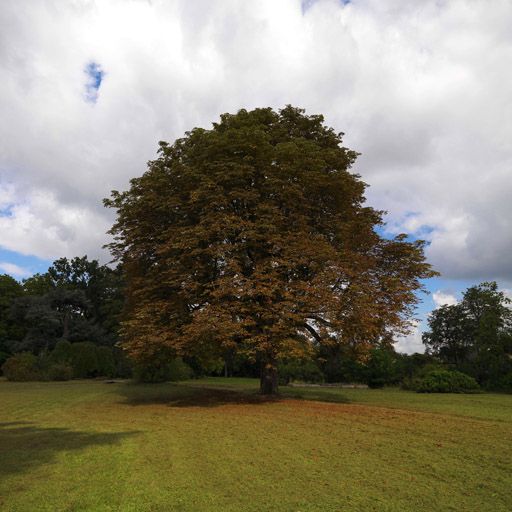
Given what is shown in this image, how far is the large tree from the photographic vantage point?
16359 millimetres

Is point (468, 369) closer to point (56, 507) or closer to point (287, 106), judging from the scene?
point (287, 106)

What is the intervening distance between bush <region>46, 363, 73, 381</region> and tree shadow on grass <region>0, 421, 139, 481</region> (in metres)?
27.7

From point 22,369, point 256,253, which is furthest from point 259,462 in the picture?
point 22,369

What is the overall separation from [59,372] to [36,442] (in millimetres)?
31210

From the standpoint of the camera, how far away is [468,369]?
2962 cm

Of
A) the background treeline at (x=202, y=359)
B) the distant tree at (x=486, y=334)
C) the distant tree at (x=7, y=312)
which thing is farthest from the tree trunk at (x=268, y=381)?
the distant tree at (x=7, y=312)

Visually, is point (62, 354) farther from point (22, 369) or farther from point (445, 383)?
point (445, 383)

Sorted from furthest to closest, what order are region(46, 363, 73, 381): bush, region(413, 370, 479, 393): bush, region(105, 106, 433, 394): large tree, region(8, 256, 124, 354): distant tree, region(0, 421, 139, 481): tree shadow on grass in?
region(8, 256, 124, 354): distant tree → region(46, 363, 73, 381): bush → region(413, 370, 479, 393): bush → region(105, 106, 433, 394): large tree → region(0, 421, 139, 481): tree shadow on grass

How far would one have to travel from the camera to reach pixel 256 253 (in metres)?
18.6

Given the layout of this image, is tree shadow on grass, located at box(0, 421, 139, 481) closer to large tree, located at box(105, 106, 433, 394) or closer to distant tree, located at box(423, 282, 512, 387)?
large tree, located at box(105, 106, 433, 394)

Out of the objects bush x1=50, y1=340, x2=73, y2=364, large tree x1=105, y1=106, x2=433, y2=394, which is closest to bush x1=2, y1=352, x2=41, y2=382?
bush x1=50, y1=340, x2=73, y2=364

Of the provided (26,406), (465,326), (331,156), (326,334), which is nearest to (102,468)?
(326,334)

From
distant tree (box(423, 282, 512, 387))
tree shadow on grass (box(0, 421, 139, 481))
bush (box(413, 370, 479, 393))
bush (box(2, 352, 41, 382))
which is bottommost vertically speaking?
tree shadow on grass (box(0, 421, 139, 481))

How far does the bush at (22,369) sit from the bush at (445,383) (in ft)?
101
